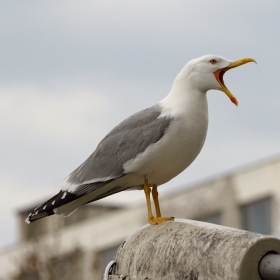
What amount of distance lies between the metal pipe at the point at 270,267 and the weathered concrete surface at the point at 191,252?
31mm

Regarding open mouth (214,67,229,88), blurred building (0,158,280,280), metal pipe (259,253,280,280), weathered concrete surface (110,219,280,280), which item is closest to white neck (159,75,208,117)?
open mouth (214,67,229,88)

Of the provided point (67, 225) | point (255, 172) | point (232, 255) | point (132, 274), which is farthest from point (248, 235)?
point (67, 225)

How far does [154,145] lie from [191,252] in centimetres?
126

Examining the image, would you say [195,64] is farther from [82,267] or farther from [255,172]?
[82,267]

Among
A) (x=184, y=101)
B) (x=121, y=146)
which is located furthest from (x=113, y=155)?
(x=184, y=101)

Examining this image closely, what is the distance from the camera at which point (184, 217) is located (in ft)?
88.3

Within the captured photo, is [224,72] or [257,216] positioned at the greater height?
[224,72]

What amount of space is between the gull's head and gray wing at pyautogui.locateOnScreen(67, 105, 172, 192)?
31 centimetres

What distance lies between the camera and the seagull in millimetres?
5504

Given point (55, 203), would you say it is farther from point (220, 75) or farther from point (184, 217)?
point (184, 217)

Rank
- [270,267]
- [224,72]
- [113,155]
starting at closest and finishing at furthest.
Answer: [270,267]
[224,72]
[113,155]

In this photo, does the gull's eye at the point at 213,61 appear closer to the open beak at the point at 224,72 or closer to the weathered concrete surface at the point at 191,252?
the open beak at the point at 224,72

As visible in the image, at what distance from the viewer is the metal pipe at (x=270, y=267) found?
12.5ft

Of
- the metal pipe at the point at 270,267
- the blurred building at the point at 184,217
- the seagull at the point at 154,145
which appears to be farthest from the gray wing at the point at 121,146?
the blurred building at the point at 184,217
